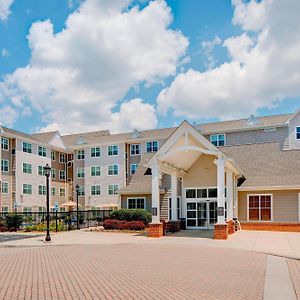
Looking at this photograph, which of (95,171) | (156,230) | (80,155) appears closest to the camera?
(156,230)

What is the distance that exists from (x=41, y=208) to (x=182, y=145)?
3332 cm

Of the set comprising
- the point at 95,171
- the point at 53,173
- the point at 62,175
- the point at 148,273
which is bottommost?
the point at 148,273

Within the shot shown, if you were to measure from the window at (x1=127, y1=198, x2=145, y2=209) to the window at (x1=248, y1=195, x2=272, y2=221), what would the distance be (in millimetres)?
8469

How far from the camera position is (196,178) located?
87.6 feet

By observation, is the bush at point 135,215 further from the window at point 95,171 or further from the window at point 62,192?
the window at point 62,192

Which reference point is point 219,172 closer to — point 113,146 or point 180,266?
point 180,266

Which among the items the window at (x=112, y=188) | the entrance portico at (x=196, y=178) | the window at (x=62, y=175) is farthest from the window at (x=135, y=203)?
the window at (x=62, y=175)

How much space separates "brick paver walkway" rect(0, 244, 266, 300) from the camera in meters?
8.41

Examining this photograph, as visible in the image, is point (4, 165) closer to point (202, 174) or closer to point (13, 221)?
point (13, 221)

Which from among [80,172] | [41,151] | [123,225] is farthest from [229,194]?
[41,151]

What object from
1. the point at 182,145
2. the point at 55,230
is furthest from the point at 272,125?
the point at 55,230

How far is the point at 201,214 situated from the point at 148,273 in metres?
15.8

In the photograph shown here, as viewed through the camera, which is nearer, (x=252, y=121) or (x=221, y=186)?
(x=221, y=186)

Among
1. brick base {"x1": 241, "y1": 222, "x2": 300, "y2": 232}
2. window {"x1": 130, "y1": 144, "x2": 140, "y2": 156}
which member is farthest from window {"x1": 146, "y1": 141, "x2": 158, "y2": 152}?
brick base {"x1": 241, "y1": 222, "x2": 300, "y2": 232}
